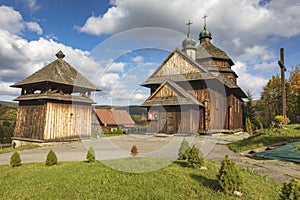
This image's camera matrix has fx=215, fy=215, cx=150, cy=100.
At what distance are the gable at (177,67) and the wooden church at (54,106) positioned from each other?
9.30 m

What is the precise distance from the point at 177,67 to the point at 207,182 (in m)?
20.8

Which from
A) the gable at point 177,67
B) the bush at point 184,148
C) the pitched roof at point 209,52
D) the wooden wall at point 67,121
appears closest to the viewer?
the bush at point 184,148

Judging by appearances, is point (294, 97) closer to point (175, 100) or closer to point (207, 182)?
point (175, 100)

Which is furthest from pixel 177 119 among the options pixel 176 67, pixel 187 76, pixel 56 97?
pixel 56 97

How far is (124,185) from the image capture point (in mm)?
6102

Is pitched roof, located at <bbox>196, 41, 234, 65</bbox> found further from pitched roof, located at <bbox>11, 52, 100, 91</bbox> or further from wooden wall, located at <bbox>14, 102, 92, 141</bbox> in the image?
wooden wall, located at <bbox>14, 102, 92, 141</bbox>

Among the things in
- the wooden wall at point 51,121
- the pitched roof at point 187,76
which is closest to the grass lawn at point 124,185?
the wooden wall at point 51,121

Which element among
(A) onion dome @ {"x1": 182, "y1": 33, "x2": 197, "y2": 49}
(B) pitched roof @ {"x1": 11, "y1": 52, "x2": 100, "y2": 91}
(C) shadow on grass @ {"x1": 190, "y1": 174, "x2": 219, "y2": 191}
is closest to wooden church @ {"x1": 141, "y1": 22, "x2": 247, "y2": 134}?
(A) onion dome @ {"x1": 182, "y1": 33, "x2": 197, "y2": 49}

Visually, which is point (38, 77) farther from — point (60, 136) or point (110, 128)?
point (110, 128)

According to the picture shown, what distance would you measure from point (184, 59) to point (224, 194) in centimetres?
2142

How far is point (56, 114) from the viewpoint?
1936cm

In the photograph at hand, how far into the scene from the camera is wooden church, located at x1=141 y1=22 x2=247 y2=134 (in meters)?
22.0

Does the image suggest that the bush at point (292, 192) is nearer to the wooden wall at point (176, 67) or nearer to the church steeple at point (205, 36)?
the wooden wall at point (176, 67)

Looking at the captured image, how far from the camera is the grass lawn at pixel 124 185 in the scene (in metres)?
5.54
